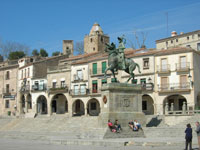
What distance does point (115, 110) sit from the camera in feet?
86.2

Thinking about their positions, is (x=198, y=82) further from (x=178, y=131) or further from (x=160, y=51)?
(x=178, y=131)

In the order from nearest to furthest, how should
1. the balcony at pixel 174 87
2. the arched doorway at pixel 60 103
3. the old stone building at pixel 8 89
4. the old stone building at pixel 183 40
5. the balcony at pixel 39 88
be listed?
the balcony at pixel 174 87 < the arched doorway at pixel 60 103 < the balcony at pixel 39 88 < the old stone building at pixel 8 89 < the old stone building at pixel 183 40

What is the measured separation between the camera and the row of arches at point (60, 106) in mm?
50094

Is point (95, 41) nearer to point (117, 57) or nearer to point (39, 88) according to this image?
point (39, 88)

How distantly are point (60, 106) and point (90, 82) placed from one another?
768 centimetres

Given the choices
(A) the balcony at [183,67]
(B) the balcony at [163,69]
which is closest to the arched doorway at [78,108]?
(B) the balcony at [163,69]

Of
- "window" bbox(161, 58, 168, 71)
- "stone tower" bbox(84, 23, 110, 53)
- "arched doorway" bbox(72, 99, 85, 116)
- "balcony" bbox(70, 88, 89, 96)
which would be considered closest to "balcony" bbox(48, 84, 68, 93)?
"balcony" bbox(70, 88, 89, 96)

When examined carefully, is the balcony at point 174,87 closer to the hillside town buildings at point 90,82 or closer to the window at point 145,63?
the hillside town buildings at point 90,82

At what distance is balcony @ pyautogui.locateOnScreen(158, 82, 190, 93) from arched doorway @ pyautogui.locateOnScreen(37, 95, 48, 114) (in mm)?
21872

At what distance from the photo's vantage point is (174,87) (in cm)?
4184

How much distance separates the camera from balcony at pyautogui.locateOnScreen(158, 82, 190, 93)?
134ft

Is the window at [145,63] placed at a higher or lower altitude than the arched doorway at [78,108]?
higher

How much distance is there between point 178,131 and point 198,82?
18.0m

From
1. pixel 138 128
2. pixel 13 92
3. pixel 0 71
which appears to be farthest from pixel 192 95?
pixel 0 71
